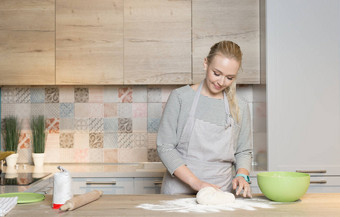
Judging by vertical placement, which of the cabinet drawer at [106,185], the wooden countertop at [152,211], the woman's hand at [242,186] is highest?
the woman's hand at [242,186]

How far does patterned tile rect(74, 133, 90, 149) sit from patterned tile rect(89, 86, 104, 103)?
308 millimetres

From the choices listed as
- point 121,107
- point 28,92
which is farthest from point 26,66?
point 121,107

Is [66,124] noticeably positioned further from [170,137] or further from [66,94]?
[170,137]

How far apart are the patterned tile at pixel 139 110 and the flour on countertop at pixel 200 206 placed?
195 cm

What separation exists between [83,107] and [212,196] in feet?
7.22

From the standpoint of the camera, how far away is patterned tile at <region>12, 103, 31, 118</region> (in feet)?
11.3

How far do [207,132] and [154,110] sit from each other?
4.94 ft

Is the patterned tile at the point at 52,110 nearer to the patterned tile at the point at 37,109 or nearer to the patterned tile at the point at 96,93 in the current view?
the patterned tile at the point at 37,109

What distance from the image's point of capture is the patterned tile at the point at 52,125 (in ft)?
11.3

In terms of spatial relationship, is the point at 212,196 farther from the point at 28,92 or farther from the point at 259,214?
the point at 28,92

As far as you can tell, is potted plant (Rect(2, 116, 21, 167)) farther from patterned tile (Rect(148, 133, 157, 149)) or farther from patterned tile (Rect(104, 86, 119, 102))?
patterned tile (Rect(148, 133, 157, 149))

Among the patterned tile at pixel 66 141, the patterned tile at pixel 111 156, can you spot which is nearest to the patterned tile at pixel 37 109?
the patterned tile at pixel 66 141

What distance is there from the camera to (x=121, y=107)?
347 centimetres

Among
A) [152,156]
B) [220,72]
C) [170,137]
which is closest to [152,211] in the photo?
[170,137]
